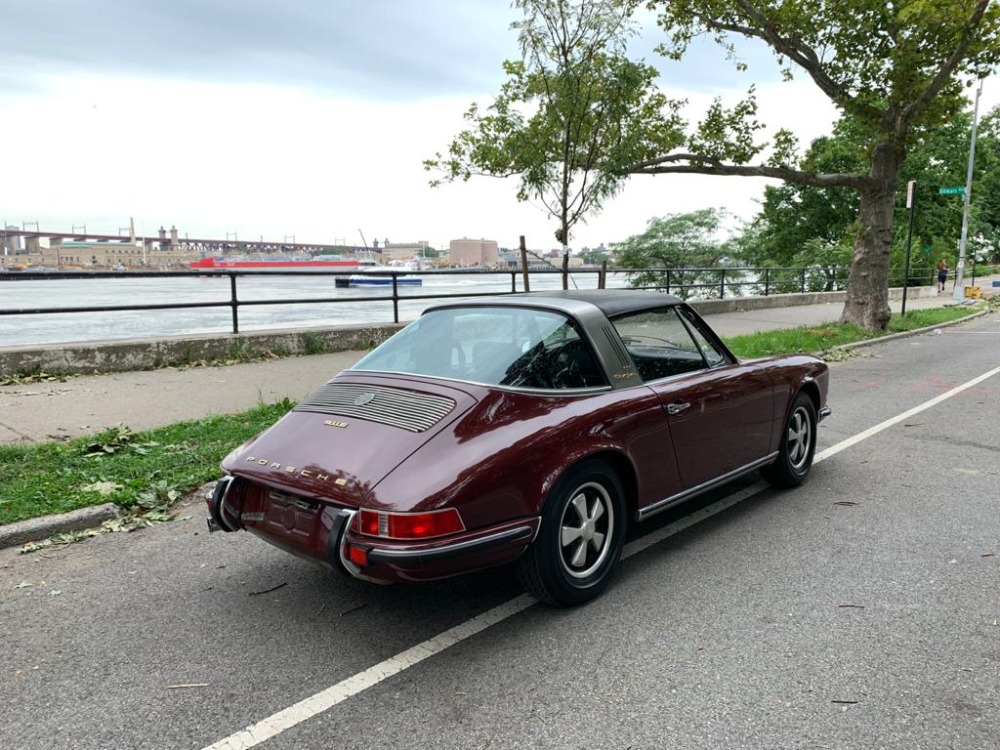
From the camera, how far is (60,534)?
15.0 feet

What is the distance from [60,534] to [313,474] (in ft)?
7.73

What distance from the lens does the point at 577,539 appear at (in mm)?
3559

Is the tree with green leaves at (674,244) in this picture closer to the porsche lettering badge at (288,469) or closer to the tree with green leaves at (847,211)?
the tree with green leaves at (847,211)

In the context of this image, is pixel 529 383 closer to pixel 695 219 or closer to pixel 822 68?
pixel 822 68

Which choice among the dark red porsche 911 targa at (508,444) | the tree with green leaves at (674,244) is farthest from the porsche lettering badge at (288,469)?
the tree with green leaves at (674,244)

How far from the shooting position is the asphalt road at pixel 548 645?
8.69 feet

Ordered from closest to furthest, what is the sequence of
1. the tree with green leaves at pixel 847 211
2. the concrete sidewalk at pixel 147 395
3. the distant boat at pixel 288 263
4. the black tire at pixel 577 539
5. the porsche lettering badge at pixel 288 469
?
the porsche lettering badge at pixel 288 469, the black tire at pixel 577 539, the concrete sidewalk at pixel 147 395, the distant boat at pixel 288 263, the tree with green leaves at pixel 847 211

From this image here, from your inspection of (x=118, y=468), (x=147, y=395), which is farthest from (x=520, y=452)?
(x=147, y=395)

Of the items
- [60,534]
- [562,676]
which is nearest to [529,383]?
[562,676]

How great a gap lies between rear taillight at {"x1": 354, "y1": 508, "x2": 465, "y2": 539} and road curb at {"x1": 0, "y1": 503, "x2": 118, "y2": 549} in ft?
8.64

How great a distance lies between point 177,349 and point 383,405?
7176 millimetres

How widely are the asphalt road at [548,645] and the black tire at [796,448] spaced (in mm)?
416

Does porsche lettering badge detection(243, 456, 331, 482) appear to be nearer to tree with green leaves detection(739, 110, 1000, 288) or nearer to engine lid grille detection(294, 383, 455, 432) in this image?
engine lid grille detection(294, 383, 455, 432)

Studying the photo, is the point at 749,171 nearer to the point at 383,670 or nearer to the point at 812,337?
the point at 812,337
